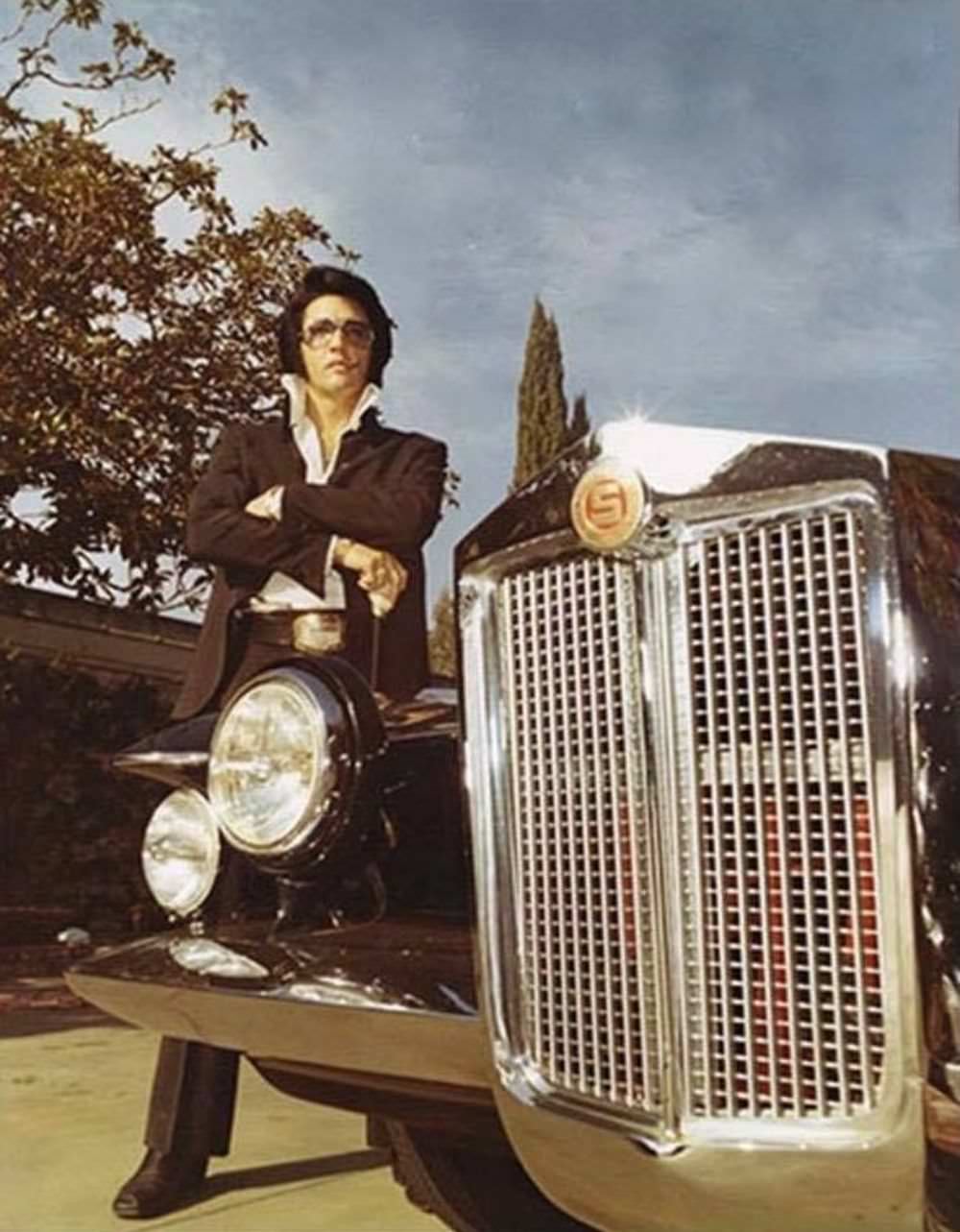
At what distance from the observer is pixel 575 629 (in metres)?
1.69

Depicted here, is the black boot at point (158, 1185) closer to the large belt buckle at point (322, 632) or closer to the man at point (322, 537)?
the man at point (322, 537)

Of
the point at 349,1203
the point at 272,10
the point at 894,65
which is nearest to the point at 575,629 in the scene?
the point at 894,65

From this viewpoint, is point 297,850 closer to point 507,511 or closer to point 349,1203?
point 507,511

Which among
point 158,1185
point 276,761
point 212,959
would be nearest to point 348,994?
point 212,959

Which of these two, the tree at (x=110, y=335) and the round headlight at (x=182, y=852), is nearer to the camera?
the round headlight at (x=182, y=852)

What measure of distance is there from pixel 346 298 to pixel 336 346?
0.10m

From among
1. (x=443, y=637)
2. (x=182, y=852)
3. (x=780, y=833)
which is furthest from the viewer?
(x=443, y=637)

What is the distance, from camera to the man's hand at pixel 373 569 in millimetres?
2963

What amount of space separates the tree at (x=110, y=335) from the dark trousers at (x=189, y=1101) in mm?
1653

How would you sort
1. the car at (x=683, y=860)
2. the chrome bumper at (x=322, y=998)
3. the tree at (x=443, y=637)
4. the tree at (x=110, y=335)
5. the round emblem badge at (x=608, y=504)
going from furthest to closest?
the tree at (x=110, y=335)
the tree at (x=443, y=637)
the chrome bumper at (x=322, y=998)
the round emblem badge at (x=608, y=504)
the car at (x=683, y=860)

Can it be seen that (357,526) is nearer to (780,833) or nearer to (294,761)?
(294,761)

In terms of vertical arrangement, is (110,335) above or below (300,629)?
above

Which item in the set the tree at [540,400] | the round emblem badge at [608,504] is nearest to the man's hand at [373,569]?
the tree at [540,400]

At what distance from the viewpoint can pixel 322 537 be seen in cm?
298
